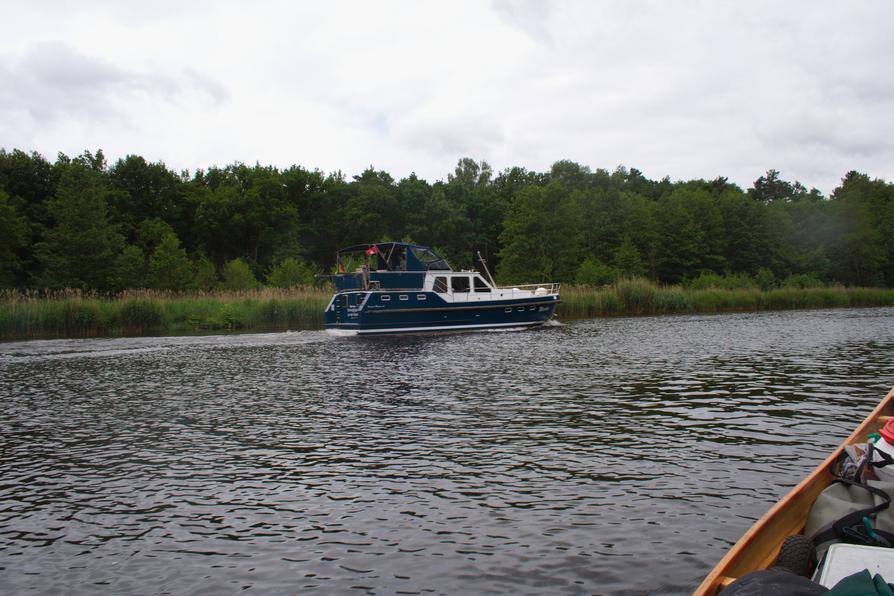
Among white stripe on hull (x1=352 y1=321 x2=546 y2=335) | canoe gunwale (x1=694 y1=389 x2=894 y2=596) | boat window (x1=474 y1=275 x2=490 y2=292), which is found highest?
boat window (x1=474 y1=275 x2=490 y2=292)

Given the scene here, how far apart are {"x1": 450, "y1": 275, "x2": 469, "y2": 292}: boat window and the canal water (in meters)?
15.4

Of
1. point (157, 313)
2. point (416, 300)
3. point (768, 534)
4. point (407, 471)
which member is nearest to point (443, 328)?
point (416, 300)

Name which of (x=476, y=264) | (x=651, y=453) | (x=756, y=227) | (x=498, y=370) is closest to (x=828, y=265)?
(x=756, y=227)

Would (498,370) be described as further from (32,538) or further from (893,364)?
(32,538)

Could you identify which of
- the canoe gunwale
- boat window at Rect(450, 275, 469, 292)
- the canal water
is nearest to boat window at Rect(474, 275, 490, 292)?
boat window at Rect(450, 275, 469, 292)

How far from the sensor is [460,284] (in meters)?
35.6

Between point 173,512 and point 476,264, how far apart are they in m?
88.8

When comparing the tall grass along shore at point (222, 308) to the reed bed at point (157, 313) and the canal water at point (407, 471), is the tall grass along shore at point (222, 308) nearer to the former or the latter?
the reed bed at point (157, 313)

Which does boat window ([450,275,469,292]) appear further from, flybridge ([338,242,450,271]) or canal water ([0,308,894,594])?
canal water ([0,308,894,594])

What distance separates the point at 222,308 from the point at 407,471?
103ft

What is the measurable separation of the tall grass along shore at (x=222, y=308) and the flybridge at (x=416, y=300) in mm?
6105

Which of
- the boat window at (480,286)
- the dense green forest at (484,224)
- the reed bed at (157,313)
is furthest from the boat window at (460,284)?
the dense green forest at (484,224)

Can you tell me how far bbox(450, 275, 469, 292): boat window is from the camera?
35344 mm

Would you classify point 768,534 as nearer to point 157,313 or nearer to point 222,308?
point 222,308
